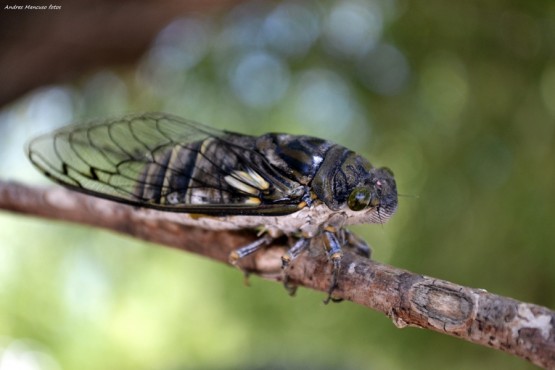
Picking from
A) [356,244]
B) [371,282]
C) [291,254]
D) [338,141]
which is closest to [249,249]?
[291,254]

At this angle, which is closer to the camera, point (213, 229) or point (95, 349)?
point (213, 229)

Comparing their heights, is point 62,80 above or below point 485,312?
above

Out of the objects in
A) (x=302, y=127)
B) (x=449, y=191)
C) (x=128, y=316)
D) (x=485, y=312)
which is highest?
(x=302, y=127)

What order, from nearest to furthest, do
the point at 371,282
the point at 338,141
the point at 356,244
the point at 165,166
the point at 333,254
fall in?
the point at 371,282 < the point at 333,254 < the point at 356,244 < the point at 165,166 < the point at 338,141

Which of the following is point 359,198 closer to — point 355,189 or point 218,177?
point 355,189

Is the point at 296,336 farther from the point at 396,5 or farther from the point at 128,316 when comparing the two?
the point at 396,5

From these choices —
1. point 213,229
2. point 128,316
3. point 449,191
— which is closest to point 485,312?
point 213,229
